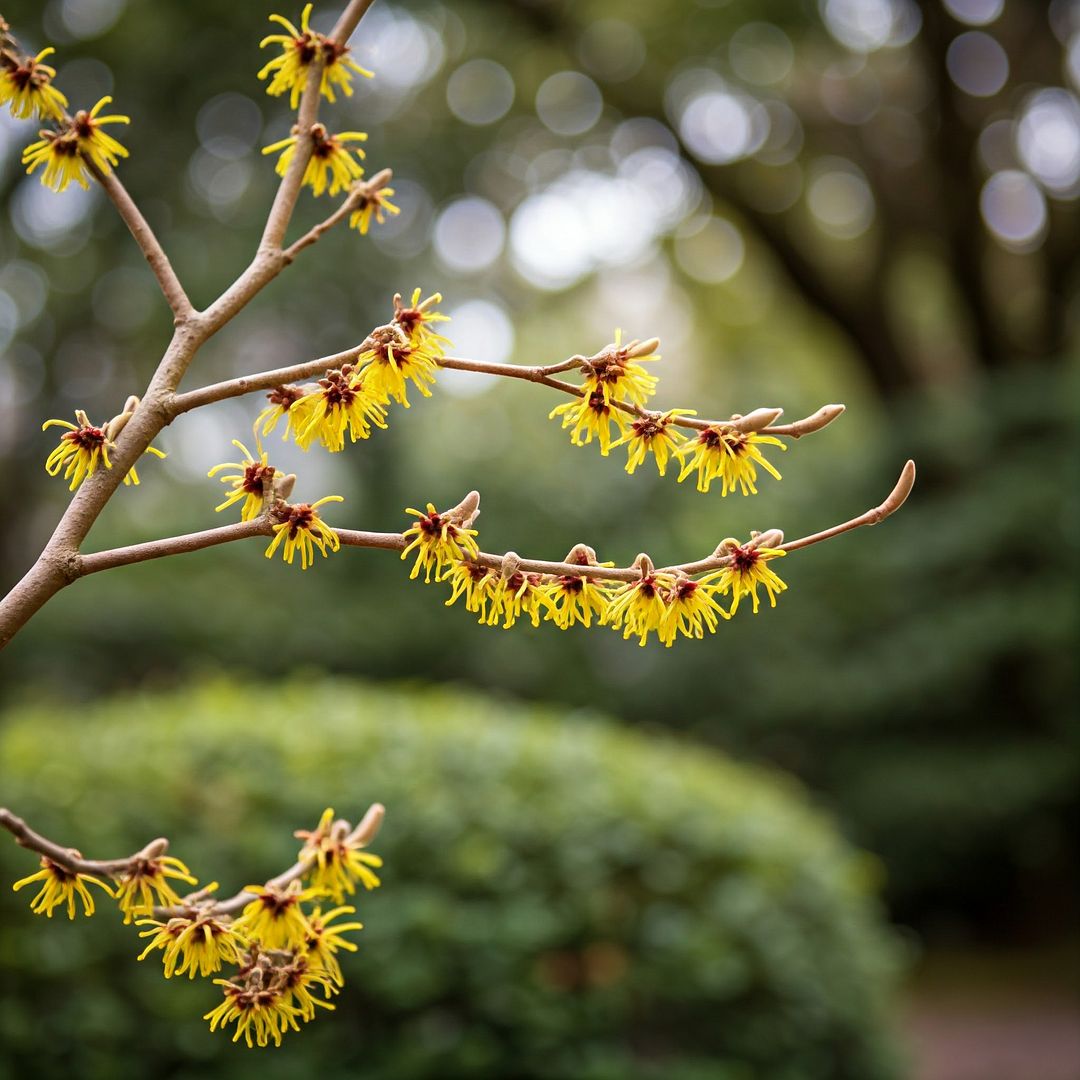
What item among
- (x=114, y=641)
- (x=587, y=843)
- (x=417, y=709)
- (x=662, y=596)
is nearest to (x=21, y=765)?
(x=417, y=709)

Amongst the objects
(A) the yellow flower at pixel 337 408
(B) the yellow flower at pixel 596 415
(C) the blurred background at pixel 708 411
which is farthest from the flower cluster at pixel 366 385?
(C) the blurred background at pixel 708 411

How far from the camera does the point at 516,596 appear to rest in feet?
3.15

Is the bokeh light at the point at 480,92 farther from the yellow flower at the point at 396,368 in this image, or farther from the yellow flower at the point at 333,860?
the yellow flower at the point at 333,860

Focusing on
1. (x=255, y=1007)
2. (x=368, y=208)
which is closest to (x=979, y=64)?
(x=368, y=208)

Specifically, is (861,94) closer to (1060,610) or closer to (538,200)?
(538,200)

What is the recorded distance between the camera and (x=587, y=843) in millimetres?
3012

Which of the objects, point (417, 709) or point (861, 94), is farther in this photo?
point (861, 94)

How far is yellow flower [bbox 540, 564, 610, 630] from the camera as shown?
97 centimetres

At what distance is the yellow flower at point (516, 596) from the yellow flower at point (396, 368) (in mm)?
168

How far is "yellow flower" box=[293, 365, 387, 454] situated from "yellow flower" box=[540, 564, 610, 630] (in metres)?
0.20

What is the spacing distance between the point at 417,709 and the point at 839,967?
1522 millimetres

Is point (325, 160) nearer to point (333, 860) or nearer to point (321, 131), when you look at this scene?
point (321, 131)

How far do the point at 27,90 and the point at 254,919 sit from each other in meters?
0.75

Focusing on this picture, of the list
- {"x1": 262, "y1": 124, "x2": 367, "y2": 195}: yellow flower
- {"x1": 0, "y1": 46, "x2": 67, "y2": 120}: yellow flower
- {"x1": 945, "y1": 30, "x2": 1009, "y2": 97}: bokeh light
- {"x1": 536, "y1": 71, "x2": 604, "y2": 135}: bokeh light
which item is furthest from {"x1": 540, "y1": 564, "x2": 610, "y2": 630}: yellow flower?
{"x1": 536, "y1": 71, "x2": 604, "y2": 135}: bokeh light
